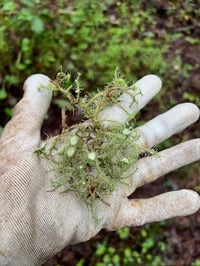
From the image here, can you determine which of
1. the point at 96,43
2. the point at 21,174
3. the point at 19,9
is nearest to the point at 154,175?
the point at 21,174

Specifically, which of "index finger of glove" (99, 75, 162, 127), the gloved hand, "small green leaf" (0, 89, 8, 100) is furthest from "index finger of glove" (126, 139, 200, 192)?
"small green leaf" (0, 89, 8, 100)

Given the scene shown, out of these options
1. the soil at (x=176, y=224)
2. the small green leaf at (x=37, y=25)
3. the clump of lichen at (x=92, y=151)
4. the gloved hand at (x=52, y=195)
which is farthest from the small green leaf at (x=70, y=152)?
the small green leaf at (x=37, y=25)

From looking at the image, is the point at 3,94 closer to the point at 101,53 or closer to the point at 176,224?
the point at 101,53

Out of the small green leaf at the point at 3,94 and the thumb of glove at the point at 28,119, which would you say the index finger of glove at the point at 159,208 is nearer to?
the thumb of glove at the point at 28,119

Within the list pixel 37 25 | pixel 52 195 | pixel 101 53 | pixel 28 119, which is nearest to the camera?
pixel 52 195

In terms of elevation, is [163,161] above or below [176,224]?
above

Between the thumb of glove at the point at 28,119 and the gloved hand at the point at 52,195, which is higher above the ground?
the thumb of glove at the point at 28,119

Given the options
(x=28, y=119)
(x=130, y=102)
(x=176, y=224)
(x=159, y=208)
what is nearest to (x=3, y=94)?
(x=28, y=119)

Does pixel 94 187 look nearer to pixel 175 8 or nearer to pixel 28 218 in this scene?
pixel 28 218
